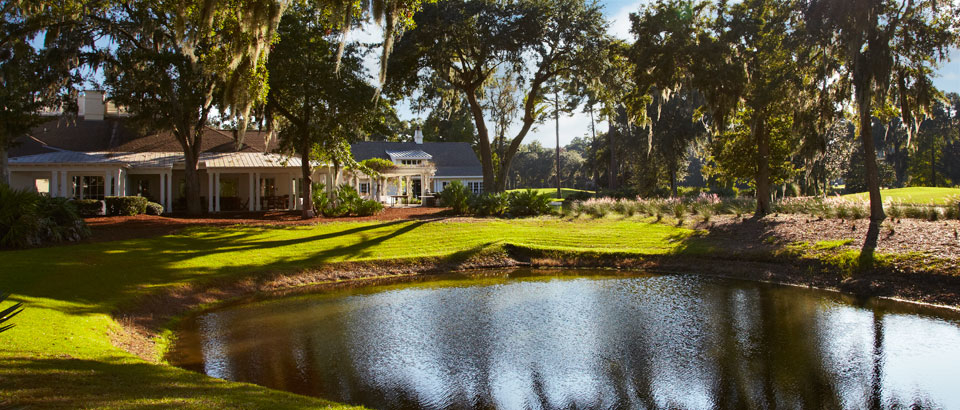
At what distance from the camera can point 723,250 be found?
16.6 meters

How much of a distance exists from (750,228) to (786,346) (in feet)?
37.1

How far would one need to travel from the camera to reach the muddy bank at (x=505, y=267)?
10773 millimetres

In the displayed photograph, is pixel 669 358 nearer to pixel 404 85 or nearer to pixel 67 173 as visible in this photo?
pixel 404 85

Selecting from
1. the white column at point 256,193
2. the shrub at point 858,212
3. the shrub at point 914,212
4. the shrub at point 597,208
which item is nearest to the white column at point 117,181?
the white column at point 256,193

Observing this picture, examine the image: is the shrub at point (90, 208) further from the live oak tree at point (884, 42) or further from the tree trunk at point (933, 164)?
the tree trunk at point (933, 164)

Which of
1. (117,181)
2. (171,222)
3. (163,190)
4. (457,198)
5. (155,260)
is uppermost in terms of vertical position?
(117,181)

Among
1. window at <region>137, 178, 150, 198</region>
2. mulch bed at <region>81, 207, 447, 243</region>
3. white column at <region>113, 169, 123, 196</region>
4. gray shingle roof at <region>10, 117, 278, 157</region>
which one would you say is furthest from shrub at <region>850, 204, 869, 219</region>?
window at <region>137, 178, 150, 198</region>

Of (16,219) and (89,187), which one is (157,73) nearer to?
(16,219)

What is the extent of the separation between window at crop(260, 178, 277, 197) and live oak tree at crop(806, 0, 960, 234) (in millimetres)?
26718

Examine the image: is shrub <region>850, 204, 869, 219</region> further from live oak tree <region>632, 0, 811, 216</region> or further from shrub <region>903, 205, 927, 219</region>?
live oak tree <region>632, 0, 811, 216</region>

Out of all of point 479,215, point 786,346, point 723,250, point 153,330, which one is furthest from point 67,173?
point 786,346

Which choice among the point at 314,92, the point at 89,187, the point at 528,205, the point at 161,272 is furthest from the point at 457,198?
the point at 89,187

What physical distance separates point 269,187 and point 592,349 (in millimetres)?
27966

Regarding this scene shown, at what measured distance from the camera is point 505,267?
17484 millimetres
